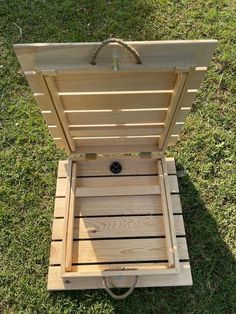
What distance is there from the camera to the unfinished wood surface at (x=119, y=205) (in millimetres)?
2273

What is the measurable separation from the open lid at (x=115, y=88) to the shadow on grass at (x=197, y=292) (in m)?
0.72

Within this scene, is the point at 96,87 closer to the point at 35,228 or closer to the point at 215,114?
the point at 35,228

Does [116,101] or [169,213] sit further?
[169,213]

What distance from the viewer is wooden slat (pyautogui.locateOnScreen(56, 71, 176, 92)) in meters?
1.61

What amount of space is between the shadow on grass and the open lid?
2.38 feet

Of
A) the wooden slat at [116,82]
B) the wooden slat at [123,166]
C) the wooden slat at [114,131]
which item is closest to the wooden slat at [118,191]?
the wooden slat at [123,166]

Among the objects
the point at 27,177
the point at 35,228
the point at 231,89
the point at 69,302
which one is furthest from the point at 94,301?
the point at 231,89

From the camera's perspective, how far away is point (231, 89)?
2.97m

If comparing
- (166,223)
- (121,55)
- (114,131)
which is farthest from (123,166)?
(121,55)

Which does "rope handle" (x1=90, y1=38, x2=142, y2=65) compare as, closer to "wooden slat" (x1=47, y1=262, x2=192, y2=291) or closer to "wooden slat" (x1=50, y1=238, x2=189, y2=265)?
"wooden slat" (x1=50, y1=238, x2=189, y2=265)

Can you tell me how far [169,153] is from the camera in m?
2.72

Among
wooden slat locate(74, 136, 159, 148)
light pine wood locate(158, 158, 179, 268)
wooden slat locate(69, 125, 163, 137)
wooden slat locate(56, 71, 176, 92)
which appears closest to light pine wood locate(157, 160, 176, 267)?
light pine wood locate(158, 158, 179, 268)

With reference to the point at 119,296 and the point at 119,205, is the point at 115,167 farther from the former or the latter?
the point at 119,296

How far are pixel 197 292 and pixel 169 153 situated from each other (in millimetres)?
980
